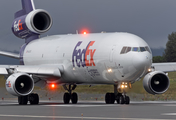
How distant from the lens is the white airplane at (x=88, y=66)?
31.8 m

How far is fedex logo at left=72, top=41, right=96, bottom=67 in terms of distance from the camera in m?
34.5

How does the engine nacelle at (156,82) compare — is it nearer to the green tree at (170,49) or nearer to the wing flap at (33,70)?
the wing flap at (33,70)

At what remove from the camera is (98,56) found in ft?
110

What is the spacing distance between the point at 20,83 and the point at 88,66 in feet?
16.7

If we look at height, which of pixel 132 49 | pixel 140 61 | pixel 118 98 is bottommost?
pixel 118 98

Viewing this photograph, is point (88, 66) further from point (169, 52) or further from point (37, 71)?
point (169, 52)

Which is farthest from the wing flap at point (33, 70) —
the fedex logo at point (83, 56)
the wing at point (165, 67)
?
the wing at point (165, 67)

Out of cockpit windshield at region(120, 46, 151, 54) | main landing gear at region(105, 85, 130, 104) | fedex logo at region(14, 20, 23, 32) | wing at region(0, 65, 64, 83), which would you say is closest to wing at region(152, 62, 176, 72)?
main landing gear at region(105, 85, 130, 104)

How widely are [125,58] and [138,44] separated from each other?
4.63 feet

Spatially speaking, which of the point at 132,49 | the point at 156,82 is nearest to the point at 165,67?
the point at 156,82

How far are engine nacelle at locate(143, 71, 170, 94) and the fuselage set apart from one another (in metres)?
0.73

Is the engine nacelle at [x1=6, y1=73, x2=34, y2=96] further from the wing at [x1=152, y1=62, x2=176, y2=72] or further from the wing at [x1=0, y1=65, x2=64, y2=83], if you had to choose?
the wing at [x1=152, y1=62, x2=176, y2=72]

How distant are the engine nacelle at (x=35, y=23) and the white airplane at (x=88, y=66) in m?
0.30

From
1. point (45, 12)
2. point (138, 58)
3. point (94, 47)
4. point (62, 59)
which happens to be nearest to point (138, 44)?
point (138, 58)
